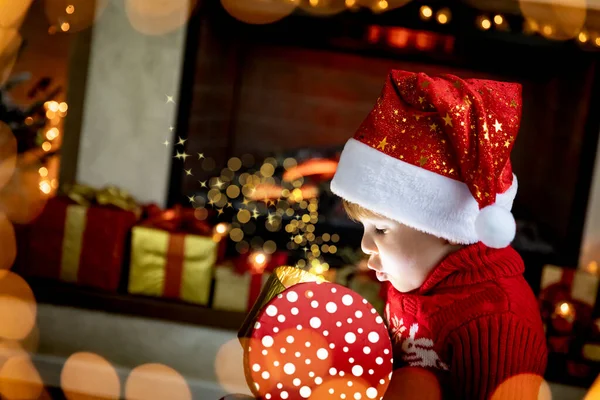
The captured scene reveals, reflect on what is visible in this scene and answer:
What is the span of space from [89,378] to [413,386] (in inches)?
55.0

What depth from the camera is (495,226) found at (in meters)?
0.99

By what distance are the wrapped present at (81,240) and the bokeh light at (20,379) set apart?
26 cm

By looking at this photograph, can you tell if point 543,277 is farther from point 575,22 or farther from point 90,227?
point 90,227

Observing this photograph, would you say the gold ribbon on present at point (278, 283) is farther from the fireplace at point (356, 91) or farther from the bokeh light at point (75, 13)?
the bokeh light at point (75, 13)

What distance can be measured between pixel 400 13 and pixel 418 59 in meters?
0.25

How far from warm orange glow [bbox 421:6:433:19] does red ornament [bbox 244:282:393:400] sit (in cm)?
148

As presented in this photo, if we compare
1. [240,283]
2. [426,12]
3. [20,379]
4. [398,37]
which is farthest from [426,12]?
[20,379]

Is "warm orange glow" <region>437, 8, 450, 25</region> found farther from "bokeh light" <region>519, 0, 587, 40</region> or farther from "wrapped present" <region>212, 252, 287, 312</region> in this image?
"wrapped present" <region>212, 252, 287, 312</region>

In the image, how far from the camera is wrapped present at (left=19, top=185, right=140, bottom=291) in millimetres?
2168

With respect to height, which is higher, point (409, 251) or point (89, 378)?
point (409, 251)

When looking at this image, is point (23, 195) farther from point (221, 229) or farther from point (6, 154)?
point (221, 229)

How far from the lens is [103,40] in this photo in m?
2.31

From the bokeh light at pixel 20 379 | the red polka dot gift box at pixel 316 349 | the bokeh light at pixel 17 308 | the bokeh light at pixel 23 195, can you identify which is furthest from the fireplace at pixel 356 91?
the red polka dot gift box at pixel 316 349

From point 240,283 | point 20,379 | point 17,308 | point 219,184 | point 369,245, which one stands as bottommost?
point 20,379
